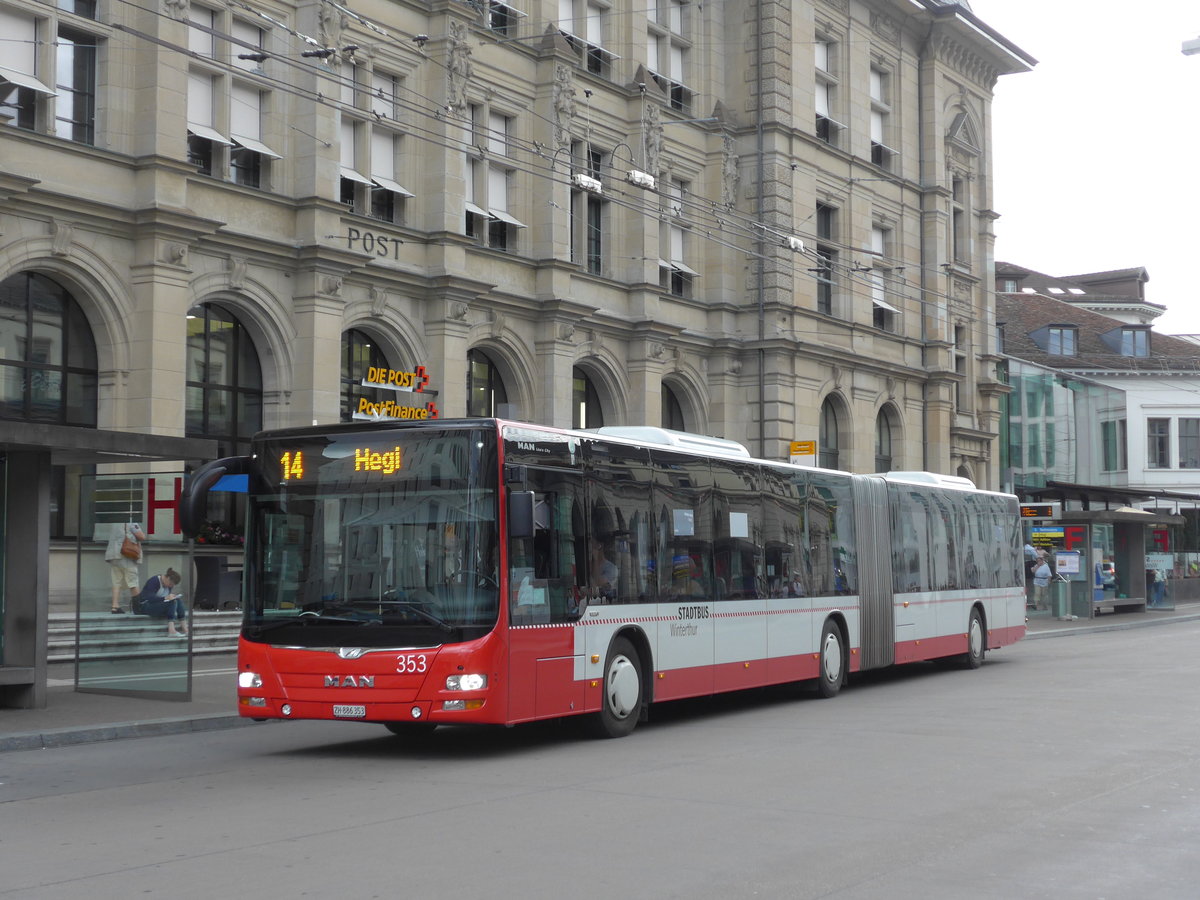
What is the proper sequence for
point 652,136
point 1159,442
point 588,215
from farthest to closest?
1. point 1159,442
2. point 652,136
3. point 588,215

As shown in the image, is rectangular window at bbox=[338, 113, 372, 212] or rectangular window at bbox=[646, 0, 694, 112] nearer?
rectangular window at bbox=[338, 113, 372, 212]

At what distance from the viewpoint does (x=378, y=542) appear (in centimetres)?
1239

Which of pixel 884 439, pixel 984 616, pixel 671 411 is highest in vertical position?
pixel 671 411

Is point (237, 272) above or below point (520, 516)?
above

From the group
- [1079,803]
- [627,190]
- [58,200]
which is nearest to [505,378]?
[627,190]

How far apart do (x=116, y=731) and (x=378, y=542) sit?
13.2 ft

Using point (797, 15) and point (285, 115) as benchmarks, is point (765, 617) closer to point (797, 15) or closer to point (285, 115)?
point (285, 115)

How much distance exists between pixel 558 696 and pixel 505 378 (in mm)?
19459

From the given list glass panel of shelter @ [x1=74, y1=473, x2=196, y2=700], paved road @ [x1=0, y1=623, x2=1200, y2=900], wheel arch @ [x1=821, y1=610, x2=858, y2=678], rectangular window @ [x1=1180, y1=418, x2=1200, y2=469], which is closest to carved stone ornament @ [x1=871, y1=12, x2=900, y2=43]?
wheel arch @ [x1=821, y1=610, x2=858, y2=678]

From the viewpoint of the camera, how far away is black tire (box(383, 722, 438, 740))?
14.4m

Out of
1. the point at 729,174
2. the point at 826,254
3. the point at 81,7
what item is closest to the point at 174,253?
the point at 81,7

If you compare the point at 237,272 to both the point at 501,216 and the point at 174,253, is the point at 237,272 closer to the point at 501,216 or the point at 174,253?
the point at 174,253

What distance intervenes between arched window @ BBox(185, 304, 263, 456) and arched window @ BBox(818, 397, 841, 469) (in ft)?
63.9

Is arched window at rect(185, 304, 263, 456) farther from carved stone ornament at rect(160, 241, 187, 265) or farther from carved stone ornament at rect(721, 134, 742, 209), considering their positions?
carved stone ornament at rect(721, 134, 742, 209)
